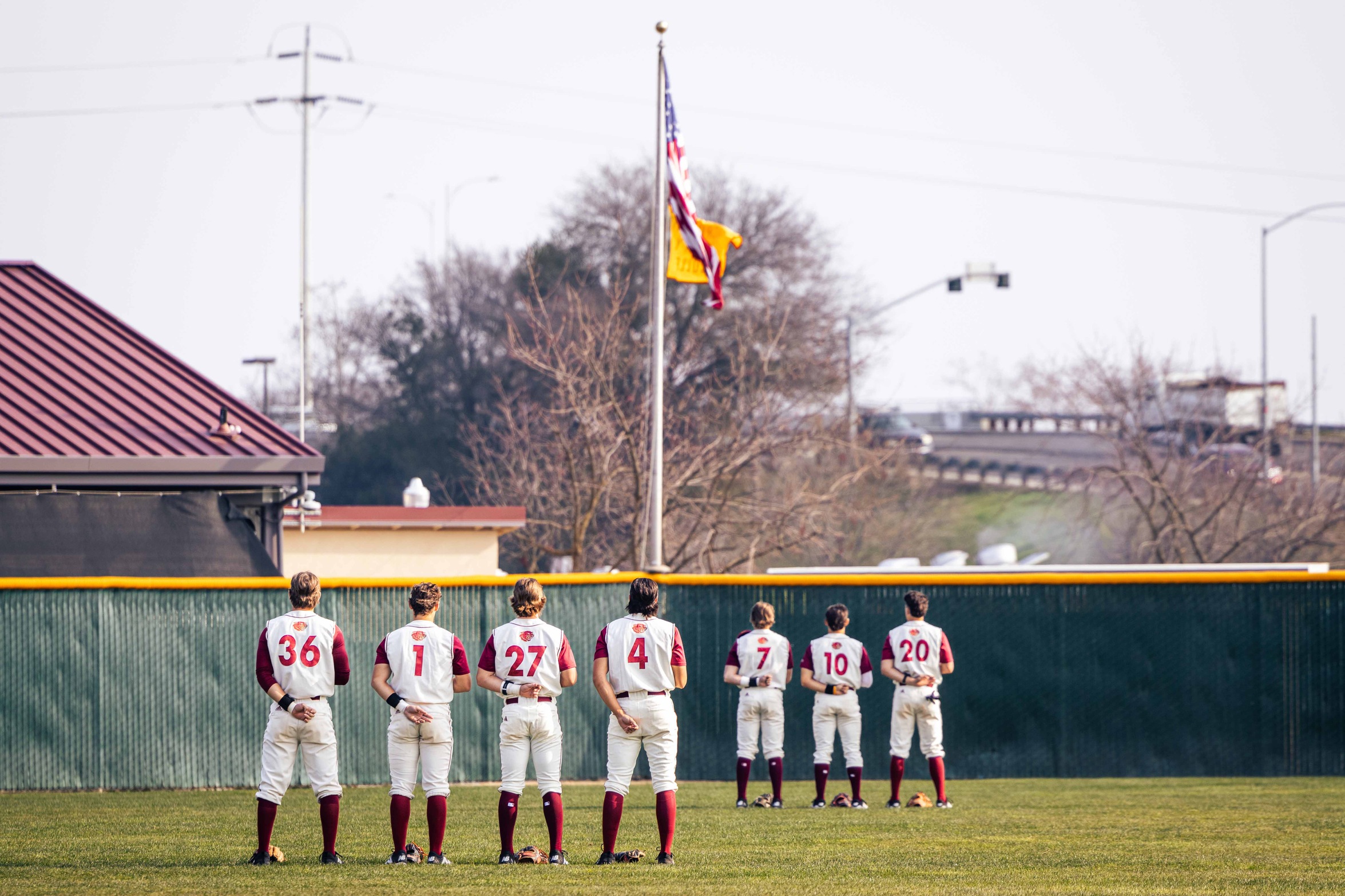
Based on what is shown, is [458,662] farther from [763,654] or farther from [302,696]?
[763,654]

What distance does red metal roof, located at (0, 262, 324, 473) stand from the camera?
16.3 meters

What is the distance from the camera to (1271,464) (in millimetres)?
36406

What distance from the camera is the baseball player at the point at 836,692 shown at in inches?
539

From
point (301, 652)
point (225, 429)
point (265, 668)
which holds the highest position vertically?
point (225, 429)

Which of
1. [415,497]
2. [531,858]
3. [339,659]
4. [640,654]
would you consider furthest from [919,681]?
[415,497]

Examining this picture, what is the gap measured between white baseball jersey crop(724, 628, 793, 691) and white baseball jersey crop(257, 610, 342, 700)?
4916mm

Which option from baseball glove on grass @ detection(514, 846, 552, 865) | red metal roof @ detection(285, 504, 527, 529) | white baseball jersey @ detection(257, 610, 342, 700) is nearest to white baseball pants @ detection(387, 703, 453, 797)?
white baseball jersey @ detection(257, 610, 342, 700)

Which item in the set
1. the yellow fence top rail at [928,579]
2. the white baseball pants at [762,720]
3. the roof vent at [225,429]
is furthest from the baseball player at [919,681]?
the roof vent at [225,429]

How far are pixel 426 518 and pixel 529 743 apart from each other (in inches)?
492

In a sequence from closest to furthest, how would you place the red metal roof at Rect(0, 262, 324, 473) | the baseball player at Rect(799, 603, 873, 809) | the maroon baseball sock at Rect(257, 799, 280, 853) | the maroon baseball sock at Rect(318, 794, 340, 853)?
the maroon baseball sock at Rect(257, 799, 280, 853) < the maroon baseball sock at Rect(318, 794, 340, 853) < the baseball player at Rect(799, 603, 873, 809) < the red metal roof at Rect(0, 262, 324, 473)

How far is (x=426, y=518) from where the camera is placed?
2183cm

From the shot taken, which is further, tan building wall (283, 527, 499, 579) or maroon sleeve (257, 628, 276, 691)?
tan building wall (283, 527, 499, 579)

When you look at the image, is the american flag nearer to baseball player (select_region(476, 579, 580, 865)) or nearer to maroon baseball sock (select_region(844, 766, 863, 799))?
maroon baseball sock (select_region(844, 766, 863, 799))

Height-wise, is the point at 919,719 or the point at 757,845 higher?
the point at 919,719
